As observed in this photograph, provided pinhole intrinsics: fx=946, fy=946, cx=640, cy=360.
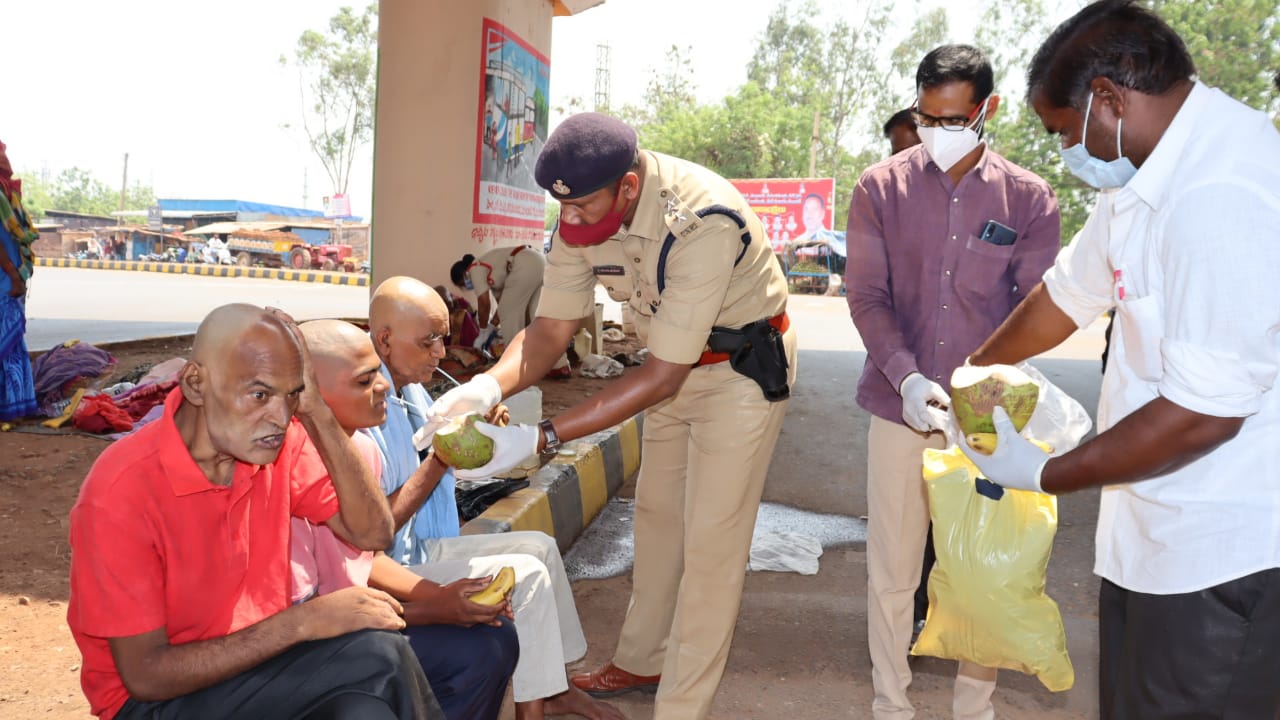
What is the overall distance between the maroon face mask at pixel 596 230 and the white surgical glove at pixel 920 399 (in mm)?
992

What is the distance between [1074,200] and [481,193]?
24148 millimetres

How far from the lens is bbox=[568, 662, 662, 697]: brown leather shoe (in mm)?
3322

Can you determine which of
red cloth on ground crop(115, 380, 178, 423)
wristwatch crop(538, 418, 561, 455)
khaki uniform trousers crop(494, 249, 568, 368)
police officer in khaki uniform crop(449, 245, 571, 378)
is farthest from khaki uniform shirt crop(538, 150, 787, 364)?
khaki uniform trousers crop(494, 249, 568, 368)

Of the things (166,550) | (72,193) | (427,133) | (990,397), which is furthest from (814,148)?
(72,193)

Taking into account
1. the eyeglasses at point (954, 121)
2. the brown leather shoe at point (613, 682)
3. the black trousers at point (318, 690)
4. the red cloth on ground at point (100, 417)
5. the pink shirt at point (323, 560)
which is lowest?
the brown leather shoe at point (613, 682)

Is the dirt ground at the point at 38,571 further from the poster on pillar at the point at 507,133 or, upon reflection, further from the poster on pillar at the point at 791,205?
the poster on pillar at the point at 791,205

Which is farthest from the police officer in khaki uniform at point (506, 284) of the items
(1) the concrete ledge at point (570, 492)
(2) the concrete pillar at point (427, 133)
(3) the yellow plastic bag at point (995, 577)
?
(3) the yellow plastic bag at point (995, 577)

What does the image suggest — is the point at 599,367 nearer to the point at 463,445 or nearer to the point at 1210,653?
the point at 463,445

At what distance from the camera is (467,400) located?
8.98 ft

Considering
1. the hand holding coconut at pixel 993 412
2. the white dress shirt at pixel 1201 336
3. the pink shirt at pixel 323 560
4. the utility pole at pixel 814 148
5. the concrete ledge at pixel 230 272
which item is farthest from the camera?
the utility pole at pixel 814 148

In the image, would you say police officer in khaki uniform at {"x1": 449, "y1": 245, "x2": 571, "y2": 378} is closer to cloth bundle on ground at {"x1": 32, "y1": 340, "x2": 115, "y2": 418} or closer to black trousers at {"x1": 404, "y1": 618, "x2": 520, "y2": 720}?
cloth bundle on ground at {"x1": 32, "y1": 340, "x2": 115, "y2": 418}

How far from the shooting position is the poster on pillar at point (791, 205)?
95.1 ft

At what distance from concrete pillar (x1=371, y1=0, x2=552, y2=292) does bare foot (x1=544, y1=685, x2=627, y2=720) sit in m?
7.04

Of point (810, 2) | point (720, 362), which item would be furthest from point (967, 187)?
point (810, 2)
